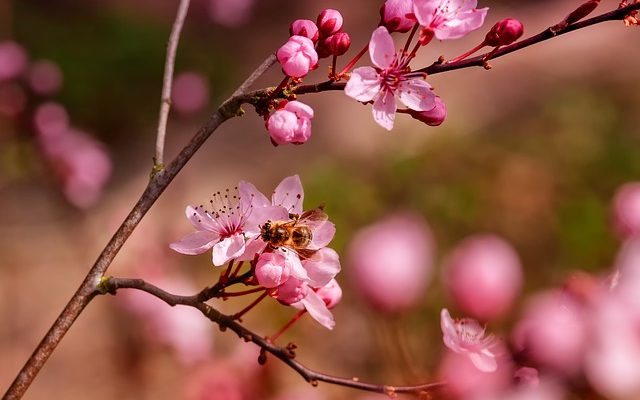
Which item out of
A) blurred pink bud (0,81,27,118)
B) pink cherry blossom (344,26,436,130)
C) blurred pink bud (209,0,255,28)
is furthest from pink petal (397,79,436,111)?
blurred pink bud (209,0,255,28)

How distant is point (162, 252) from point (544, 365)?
2083 mm

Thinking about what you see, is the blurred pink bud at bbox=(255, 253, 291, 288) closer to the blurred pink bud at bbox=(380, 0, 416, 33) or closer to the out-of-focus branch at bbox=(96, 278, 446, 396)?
the out-of-focus branch at bbox=(96, 278, 446, 396)

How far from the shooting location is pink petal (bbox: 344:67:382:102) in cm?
74

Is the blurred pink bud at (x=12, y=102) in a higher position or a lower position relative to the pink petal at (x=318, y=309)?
lower

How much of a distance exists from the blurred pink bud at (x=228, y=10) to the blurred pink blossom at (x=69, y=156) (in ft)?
2.86

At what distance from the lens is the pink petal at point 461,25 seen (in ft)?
2.46

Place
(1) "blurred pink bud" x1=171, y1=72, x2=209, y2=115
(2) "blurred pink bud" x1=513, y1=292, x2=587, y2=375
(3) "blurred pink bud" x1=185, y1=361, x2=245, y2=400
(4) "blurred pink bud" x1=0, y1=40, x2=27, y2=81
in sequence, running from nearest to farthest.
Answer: (2) "blurred pink bud" x1=513, y1=292, x2=587, y2=375, (3) "blurred pink bud" x1=185, y1=361, x2=245, y2=400, (4) "blurred pink bud" x1=0, y1=40, x2=27, y2=81, (1) "blurred pink bud" x1=171, y1=72, x2=209, y2=115

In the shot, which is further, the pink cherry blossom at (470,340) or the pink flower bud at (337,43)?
the pink flower bud at (337,43)

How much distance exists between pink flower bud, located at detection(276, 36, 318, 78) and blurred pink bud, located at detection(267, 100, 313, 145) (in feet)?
0.11

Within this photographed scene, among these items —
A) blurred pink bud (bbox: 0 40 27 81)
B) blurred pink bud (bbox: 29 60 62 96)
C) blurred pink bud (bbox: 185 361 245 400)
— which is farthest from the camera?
blurred pink bud (bbox: 29 60 62 96)

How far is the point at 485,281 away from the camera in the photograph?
593 millimetres

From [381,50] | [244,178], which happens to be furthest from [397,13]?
[244,178]

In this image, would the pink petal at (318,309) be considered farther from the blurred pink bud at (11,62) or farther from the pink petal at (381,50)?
the blurred pink bud at (11,62)

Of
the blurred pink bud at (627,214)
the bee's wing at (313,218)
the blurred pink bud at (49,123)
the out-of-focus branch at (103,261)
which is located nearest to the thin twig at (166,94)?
the out-of-focus branch at (103,261)
